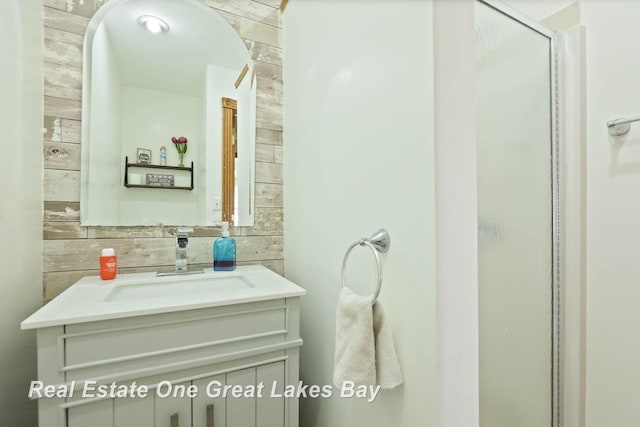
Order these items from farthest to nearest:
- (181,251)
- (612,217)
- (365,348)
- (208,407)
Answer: (181,251), (612,217), (208,407), (365,348)

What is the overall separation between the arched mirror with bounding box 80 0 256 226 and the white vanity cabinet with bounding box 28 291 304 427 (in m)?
0.52

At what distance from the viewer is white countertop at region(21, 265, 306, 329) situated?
650mm

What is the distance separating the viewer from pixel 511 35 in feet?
2.98

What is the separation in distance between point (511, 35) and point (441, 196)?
740 mm

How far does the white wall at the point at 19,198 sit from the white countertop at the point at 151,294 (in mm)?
125

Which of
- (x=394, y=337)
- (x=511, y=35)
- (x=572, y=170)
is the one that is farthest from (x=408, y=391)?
(x=511, y=35)

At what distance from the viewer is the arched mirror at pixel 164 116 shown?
1.04 metres

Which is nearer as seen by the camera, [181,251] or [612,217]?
[612,217]

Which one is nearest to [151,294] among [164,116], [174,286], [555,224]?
[174,286]

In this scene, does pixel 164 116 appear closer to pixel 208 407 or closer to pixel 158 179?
pixel 158 179

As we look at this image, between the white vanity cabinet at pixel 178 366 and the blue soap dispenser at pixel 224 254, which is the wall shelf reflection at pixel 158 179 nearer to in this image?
the blue soap dispenser at pixel 224 254

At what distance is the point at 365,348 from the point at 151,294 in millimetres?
752

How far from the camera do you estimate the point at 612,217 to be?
0.96m

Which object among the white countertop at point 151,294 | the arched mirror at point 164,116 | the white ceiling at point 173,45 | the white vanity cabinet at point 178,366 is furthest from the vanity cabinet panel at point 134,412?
the white ceiling at point 173,45
